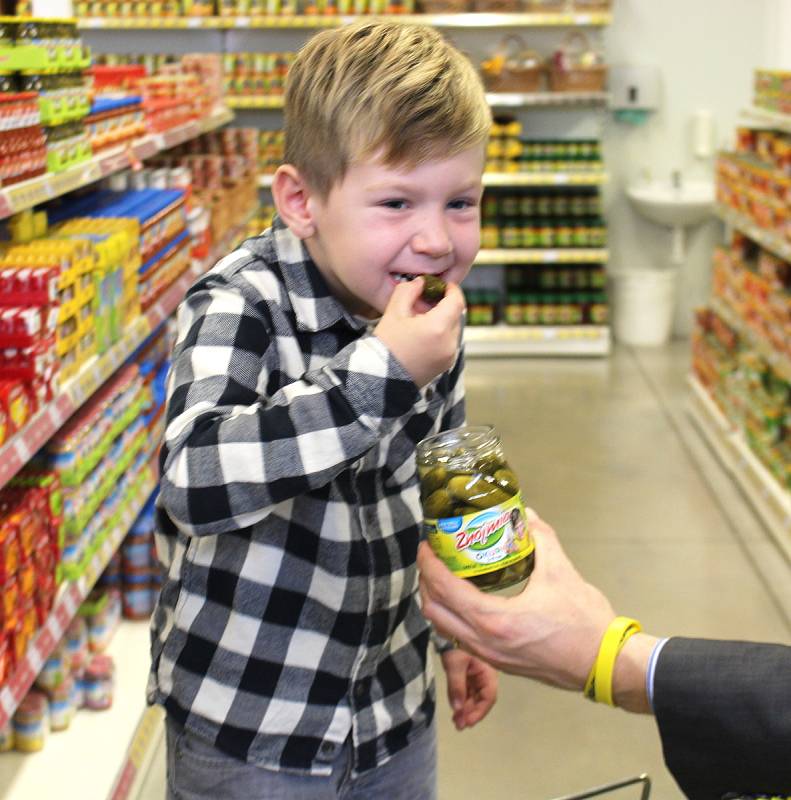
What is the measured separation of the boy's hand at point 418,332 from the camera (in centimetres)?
126

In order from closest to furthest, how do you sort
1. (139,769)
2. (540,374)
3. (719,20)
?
(139,769) < (540,374) < (719,20)

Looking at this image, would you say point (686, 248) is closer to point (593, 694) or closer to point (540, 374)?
point (540, 374)

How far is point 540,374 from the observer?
689cm

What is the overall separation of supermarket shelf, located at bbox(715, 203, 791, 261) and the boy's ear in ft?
10.5

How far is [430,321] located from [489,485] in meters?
0.19

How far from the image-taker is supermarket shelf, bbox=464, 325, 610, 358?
284 inches

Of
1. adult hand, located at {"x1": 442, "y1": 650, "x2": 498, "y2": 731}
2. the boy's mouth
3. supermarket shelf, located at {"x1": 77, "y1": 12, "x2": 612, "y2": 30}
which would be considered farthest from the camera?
supermarket shelf, located at {"x1": 77, "y1": 12, "x2": 612, "y2": 30}

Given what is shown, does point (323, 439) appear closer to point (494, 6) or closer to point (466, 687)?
point (466, 687)

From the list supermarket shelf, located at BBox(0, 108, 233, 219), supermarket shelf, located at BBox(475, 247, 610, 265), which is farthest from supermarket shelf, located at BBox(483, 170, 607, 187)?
supermarket shelf, located at BBox(0, 108, 233, 219)

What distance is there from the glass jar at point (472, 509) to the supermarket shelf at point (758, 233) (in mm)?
3263

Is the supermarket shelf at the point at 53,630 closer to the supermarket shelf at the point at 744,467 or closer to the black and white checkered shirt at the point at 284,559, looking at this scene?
the black and white checkered shirt at the point at 284,559

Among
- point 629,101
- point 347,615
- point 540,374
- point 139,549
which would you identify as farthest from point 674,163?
point 347,615

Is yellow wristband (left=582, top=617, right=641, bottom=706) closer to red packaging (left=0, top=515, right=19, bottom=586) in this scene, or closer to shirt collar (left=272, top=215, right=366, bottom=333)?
shirt collar (left=272, top=215, right=366, bottom=333)

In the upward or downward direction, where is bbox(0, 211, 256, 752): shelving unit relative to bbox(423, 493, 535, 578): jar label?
downward
